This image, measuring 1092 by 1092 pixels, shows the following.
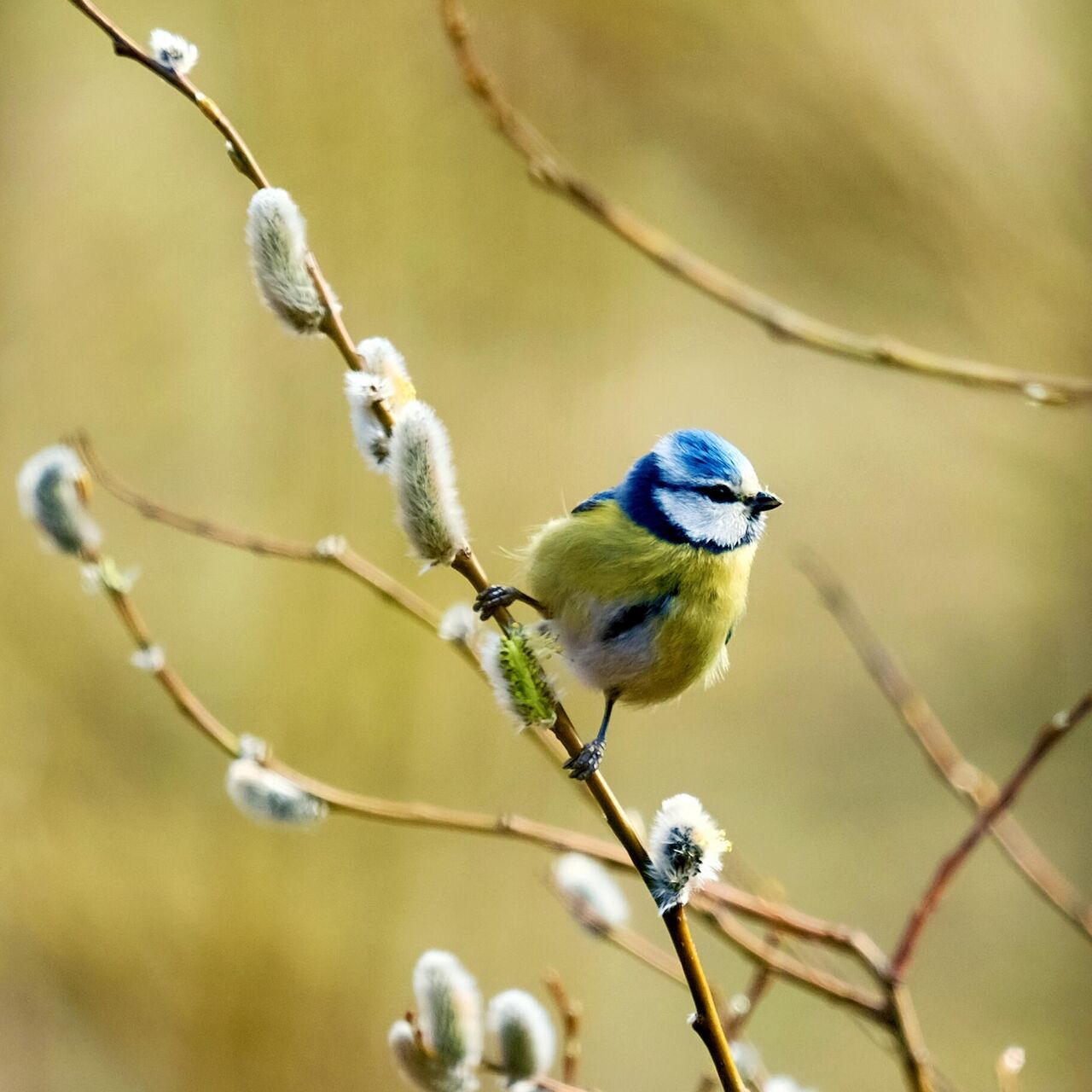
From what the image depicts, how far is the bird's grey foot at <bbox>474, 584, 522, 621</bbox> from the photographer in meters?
1.15

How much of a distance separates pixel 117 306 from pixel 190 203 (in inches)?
16.6

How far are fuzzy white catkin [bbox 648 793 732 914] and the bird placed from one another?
1.87 ft

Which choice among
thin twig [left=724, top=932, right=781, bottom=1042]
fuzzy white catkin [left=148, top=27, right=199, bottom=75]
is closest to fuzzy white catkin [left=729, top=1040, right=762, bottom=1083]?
thin twig [left=724, top=932, right=781, bottom=1042]

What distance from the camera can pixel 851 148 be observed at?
3.45 m

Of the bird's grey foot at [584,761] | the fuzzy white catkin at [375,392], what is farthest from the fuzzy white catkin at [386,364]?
the bird's grey foot at [584,761]

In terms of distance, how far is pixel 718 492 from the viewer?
4.89ft

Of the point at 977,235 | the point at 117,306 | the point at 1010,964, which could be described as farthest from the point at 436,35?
the point at 1010,964

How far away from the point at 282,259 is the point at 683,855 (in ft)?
1.85

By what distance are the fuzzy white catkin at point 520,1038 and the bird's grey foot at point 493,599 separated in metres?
0.37

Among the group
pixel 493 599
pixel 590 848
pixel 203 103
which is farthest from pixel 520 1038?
pixel 203 103

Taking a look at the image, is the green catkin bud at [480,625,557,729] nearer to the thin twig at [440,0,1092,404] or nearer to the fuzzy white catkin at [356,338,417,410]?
the fuzzy white catkin at [356,338,417,410]

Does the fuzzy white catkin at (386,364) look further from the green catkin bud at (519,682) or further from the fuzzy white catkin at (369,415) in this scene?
the green catkin bud at (519,682)

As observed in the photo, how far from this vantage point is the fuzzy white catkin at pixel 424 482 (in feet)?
3.07

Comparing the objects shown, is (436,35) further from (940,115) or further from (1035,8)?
(1035,8)
